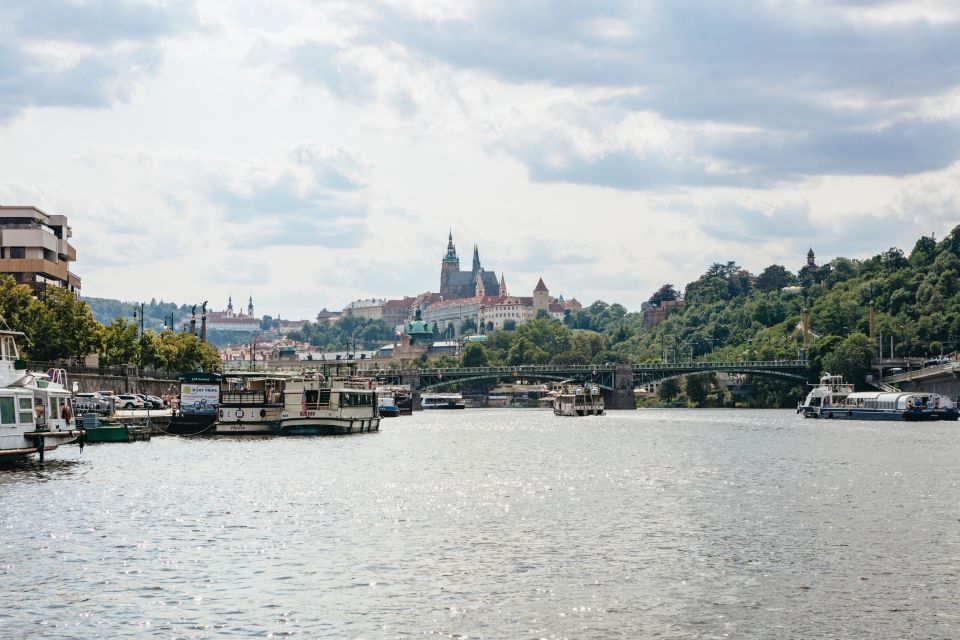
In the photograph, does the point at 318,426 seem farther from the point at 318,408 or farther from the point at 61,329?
the point at 61,329

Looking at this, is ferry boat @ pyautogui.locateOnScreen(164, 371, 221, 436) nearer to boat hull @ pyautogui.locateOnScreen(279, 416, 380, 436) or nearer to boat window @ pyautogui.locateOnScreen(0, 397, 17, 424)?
boat hull @ pyautogui.locateOnScreen(279, 416, 380, 436)

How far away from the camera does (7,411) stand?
69438 mm

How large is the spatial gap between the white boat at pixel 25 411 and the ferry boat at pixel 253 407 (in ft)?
118

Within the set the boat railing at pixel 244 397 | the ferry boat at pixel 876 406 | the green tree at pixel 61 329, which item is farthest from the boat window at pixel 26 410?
the ferry boat at pixel 876 406

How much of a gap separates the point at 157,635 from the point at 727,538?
2310cm

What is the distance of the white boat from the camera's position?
6969cm

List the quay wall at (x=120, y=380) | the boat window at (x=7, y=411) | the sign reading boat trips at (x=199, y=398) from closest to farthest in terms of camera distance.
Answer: the boat window at (x=7, y=411)
the sign reading boat trips at (x=199, y=398)
the quay wall at (x=120, y=380)

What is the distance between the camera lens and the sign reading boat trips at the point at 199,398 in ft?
375

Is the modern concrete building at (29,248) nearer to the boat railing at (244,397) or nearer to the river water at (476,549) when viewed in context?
the boat railing at (244,397)

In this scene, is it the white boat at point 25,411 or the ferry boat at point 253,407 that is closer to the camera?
the white boat at point 25,411

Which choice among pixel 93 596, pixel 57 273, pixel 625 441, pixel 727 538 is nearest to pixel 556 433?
pixel 625 441

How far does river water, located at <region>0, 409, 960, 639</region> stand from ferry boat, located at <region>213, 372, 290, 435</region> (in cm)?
2774

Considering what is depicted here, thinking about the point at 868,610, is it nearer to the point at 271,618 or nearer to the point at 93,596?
the point at 271,618

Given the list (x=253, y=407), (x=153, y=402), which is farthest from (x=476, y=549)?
(x=153, y=402)
